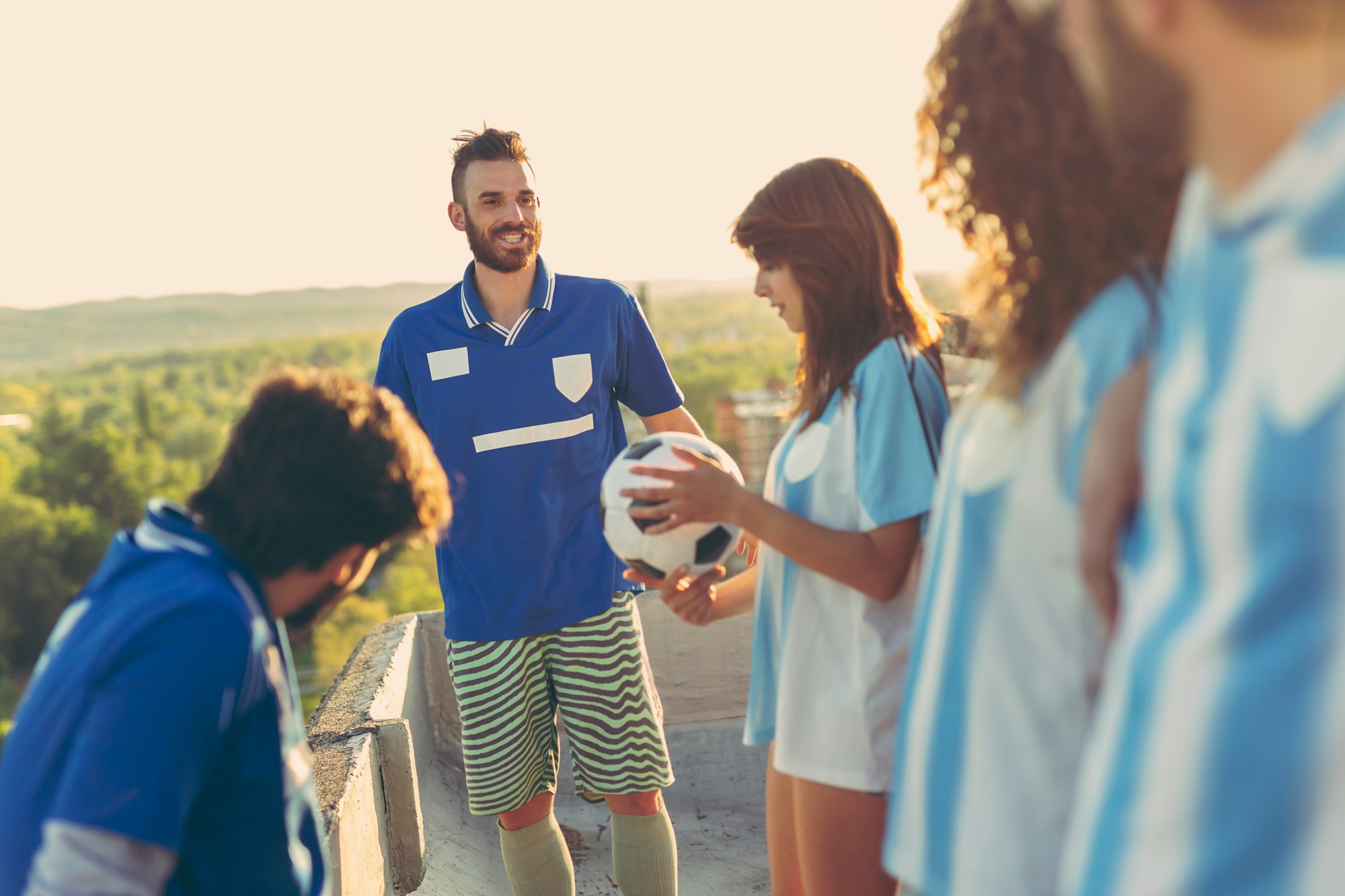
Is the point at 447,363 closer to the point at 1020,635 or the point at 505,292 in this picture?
the point at 505,292

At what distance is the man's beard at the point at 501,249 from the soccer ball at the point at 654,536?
115 cm

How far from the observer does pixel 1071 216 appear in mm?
1256

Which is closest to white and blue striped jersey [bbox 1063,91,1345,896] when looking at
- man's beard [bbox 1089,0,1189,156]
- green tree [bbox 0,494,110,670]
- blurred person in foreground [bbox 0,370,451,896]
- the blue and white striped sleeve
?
man's beard [bbox 1089,0,1189,156]

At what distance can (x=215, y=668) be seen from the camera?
1.48 metres

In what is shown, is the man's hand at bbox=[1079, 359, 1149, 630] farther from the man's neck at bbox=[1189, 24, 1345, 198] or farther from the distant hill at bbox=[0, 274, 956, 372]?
the distant hill at bbox=[0, 274, 956, 372]

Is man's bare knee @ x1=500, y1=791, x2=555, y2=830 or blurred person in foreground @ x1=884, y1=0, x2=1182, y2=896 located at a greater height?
blurred person in foreground @ x1=884, y1=0, x2=1182, y2=896

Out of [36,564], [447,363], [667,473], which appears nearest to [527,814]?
[447,363]

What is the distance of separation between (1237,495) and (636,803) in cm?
283

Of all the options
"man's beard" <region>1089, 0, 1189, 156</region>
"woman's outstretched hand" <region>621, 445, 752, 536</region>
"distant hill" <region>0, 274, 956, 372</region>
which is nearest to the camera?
"man's beard" <region>1089, 0, 1189, 156</region>

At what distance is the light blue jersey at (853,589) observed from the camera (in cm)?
197

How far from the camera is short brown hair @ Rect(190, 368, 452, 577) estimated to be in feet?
5.37

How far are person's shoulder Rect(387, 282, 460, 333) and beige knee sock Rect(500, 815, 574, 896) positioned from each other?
1.60 meters

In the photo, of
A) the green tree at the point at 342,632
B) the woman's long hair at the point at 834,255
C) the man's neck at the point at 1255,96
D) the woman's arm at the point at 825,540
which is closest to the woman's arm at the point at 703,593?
the woman's arm at the point at 825,540

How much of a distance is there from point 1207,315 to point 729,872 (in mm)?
4148
